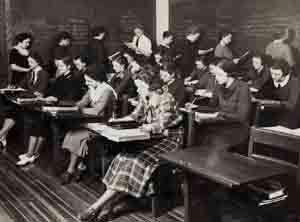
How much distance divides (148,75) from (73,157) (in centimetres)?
107

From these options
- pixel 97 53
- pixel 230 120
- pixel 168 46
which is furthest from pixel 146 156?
pixel 97 53

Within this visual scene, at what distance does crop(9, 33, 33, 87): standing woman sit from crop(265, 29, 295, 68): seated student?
3.12 metres

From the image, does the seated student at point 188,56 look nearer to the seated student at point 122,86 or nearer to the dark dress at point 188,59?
the dark dress at point 188,59

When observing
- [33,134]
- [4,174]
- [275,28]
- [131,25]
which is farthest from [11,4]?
[275,28]

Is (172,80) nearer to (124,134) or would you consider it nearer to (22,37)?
(124,134)

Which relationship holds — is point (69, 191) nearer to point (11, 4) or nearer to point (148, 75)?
point (148, 75)

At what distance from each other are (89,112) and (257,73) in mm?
1933

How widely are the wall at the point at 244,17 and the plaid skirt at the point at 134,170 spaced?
2.25m

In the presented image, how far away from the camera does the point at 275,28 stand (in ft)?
15.6

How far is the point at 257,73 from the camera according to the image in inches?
185

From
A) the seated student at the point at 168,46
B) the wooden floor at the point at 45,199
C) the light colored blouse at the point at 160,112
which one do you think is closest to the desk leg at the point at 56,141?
the wooden floor at the point at 45,199

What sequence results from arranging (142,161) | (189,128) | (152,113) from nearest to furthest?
(189,128), (142,161), (152,113)

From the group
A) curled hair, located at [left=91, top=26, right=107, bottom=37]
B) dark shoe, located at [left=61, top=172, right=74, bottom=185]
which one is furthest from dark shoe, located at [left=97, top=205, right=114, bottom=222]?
curled hair, located at [left=91, top=26, right=107, bottom=37]

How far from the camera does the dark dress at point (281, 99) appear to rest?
355 cm
